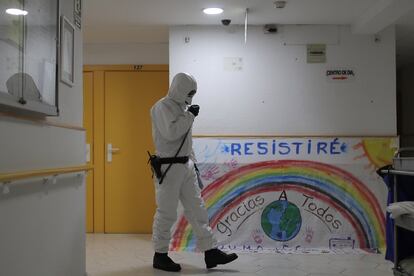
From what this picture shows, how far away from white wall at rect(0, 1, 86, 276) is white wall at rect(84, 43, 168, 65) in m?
2.23

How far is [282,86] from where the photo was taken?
4312mm

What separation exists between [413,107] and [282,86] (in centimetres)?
302

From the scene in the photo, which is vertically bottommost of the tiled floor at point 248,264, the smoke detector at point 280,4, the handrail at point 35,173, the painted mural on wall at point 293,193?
the tiled floor at point 248,264

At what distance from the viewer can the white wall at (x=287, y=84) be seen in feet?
14.1

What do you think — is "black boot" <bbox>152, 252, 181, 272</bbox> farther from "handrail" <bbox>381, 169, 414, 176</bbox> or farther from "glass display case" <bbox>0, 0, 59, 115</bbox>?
"handrail" <bbox>381, 169, 414, 176</bbox>

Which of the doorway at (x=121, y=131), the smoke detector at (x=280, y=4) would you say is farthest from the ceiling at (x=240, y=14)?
the doorway at (x=121, y=131)

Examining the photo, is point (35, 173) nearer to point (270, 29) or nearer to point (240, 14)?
point (240, 14)

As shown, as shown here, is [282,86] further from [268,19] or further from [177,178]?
[177,178]

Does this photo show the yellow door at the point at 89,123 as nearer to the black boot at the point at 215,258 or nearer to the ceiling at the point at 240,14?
the ceiling at the point at 240,14

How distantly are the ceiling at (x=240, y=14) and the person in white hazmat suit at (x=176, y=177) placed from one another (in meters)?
0.85

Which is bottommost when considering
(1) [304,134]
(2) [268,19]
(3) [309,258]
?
(3) [309,258]

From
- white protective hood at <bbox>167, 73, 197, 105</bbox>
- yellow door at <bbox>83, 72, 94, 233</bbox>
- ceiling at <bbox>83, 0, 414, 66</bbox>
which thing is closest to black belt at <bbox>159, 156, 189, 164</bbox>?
white protective hood at <bbox>167, 73, 197, 105</bbox>

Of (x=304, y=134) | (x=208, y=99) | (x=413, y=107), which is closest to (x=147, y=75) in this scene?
(x=208, y=99)

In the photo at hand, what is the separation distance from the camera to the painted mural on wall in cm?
420
